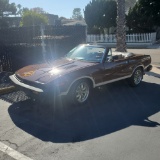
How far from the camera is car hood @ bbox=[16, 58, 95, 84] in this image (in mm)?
5695

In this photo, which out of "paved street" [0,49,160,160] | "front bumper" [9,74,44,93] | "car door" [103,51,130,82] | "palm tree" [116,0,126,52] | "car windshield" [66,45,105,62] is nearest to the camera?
"paved street" [0,49,160,160]

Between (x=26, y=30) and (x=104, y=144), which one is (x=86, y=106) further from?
(x=26, y=30)

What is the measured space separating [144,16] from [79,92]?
18347mm

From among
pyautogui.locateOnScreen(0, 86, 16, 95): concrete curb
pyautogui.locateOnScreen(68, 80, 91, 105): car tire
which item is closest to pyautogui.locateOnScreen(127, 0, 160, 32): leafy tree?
pyautogui.locateOnScreen(0, 86, 16, 95): concrete curb

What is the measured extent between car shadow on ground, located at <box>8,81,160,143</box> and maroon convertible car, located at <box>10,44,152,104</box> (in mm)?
453

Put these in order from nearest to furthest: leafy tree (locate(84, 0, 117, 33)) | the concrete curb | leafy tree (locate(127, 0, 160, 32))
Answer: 1. the concrete curb
2. leafy tree (locate(127, 0, 160, 32))
3. leafy tree (locate(84, 0, 117, 33))

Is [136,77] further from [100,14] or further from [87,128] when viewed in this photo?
[100,14]

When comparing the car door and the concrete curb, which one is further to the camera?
the concrete curb

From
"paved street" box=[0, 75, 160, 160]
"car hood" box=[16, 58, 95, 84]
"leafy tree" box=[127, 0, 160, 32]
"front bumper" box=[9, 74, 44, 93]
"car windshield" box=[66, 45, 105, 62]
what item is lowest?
"paved street" box=[0, 75, 160, 160]

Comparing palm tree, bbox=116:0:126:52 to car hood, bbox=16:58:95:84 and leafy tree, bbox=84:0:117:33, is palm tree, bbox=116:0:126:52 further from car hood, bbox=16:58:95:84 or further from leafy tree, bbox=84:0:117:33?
leafy tree, bbox=84:0:117:33

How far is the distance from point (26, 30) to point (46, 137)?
6841 mm

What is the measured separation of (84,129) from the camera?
4938mm

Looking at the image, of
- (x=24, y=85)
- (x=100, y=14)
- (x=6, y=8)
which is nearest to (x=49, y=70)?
(x=24, y=85)

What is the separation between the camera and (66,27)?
1120cm
